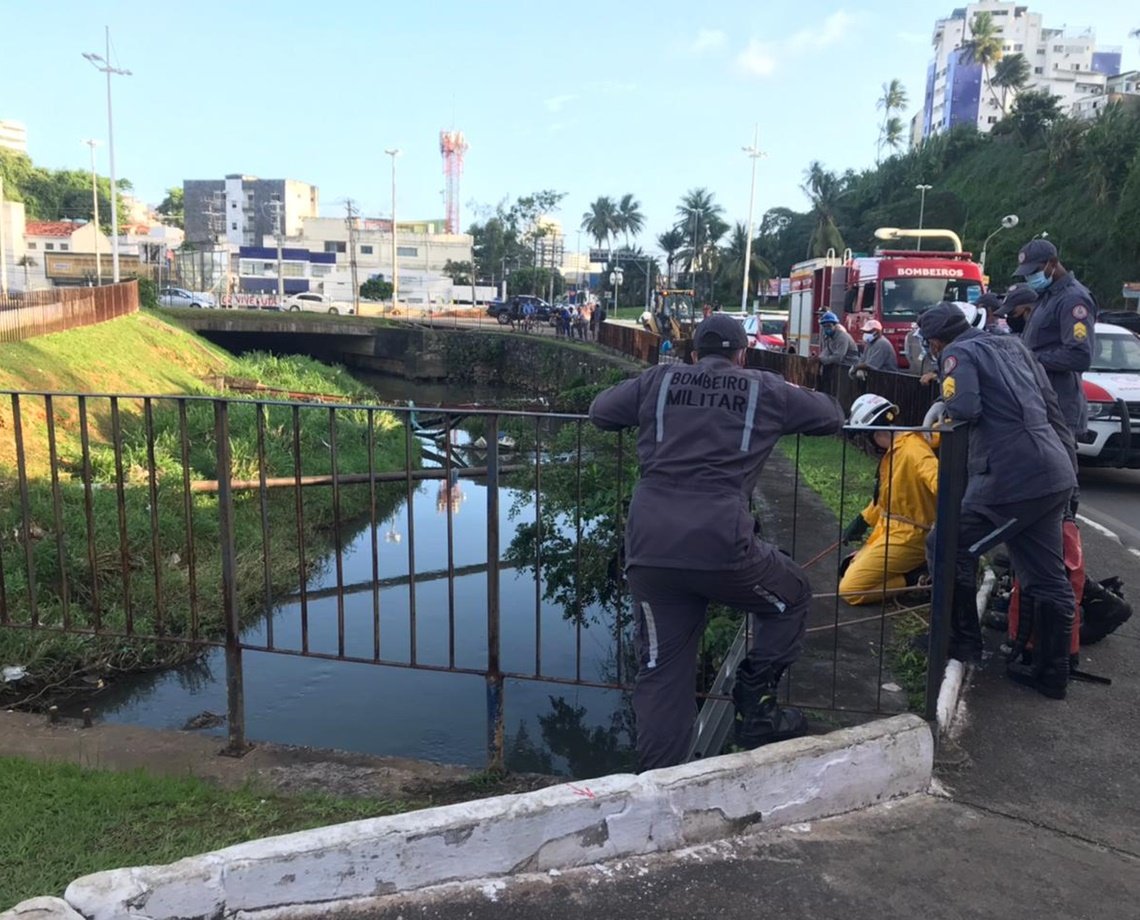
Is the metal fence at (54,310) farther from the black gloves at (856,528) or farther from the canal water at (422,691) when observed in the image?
the black gloves at (856,528)

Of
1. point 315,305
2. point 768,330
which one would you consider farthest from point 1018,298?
point 315,305

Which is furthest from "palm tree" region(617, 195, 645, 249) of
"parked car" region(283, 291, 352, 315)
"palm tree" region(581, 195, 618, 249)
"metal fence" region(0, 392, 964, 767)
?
"metal fence" region(0, 392, 964, 767)

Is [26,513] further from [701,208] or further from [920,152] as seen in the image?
[701,208]

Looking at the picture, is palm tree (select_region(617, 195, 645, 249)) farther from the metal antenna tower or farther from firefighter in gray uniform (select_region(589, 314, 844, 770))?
firefighter in gray uniform (select_region(589, 314, 844, 770))

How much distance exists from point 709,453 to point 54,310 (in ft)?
62.8

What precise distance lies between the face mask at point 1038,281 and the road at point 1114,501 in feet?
8.92

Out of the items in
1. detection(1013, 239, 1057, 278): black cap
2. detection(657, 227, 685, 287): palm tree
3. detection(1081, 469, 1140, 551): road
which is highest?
detection(657, 227, 685, 287): palm tree

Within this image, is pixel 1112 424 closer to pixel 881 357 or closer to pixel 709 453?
pixel 881 357

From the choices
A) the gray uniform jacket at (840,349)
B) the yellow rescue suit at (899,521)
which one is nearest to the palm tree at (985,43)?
the gray uniform jacket at (840,349)

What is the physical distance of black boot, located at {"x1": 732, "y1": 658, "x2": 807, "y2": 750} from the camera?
10.8 feet

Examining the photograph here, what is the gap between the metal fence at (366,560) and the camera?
403 centimetres

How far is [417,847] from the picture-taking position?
2652mm

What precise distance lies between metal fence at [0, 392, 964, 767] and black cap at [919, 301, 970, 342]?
680 millimetres

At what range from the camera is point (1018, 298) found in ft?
17.4
